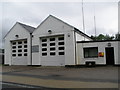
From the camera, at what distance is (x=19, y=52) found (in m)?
23.0

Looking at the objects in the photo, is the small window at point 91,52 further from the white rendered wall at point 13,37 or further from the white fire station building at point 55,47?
the white rendered wall at point 13,37

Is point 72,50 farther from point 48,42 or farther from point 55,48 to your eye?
point 48,42

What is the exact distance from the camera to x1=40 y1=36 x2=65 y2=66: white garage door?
64.6 ft

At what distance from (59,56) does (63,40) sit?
2.08 meters

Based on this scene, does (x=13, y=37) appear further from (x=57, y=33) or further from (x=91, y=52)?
(x=91, y=52)

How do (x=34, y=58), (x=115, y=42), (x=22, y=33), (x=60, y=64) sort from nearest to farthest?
(x=115, y=42) < (x=60, y=64) < (x=34, y=58) < (x=22, y=33)

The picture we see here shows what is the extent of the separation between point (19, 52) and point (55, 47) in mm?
6146

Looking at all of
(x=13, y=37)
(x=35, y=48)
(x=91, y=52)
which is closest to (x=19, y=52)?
(x=13, y=37)

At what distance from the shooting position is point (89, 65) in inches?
719

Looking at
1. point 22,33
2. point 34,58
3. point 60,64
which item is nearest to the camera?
point 60,64

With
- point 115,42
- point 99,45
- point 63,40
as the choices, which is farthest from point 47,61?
point 115,42

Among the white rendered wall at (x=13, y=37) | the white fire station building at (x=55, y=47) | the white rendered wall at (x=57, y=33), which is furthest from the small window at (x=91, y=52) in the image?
the white rendered wall at (x=13, y=37)

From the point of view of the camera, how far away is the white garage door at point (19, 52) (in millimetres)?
22438

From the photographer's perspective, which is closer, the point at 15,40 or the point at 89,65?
the point at 89,65
